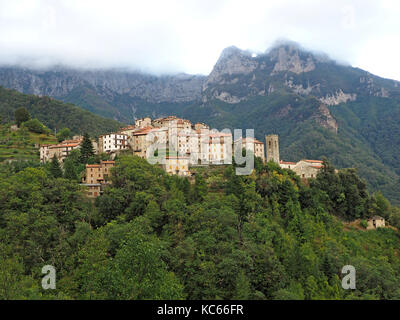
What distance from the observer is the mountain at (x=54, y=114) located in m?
121

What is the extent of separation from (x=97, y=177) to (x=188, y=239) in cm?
2457

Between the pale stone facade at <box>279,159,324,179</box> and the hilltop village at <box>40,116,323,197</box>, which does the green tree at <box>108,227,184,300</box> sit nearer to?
the hilltop village at <box>40,116,323,197</box>

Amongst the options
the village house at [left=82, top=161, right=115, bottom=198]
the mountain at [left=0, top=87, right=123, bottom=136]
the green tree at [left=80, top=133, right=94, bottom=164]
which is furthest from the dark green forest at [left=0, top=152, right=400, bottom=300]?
the mountain at [left=0, top=87, right=123, bottom=136]

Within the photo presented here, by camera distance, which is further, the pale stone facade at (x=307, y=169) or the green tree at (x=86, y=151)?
the green tree at (x=86, y=151)

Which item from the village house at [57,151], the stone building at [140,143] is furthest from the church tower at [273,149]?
the village house at [57,151]

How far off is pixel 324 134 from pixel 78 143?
132 m

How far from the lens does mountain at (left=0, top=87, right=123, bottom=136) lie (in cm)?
12056

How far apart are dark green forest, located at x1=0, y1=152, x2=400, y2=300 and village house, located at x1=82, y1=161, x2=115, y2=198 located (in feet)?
7.77

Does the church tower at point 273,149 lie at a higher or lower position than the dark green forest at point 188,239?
higher

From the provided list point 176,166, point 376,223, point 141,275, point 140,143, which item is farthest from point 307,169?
point 141,275

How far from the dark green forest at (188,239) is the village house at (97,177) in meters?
2.37

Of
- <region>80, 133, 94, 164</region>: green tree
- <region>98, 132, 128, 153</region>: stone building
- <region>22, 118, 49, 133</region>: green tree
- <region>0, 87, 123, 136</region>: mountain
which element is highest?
<region>0, 87, 123, 136</region>: mountain

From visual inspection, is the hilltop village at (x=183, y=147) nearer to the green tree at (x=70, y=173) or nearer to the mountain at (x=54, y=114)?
the green tree at (x=70, y=173)

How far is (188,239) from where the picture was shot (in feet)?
121
